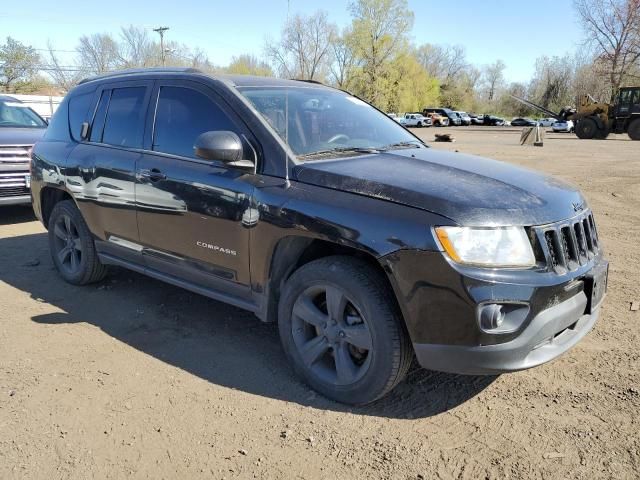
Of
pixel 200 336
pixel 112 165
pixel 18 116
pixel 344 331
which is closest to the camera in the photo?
pixel 344 331

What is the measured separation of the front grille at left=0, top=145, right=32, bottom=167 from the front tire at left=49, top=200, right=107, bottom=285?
3.09 metres

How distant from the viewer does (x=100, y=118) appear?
466 cm

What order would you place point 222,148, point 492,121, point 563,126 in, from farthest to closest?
1. point 492,121
2. point 563,126
3. point 222,148

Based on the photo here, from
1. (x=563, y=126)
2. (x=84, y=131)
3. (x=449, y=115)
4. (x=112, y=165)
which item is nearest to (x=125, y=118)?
(x=112, y=165)

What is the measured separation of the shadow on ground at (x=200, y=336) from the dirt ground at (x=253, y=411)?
0.01 m

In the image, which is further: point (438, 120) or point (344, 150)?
point (438, 120)

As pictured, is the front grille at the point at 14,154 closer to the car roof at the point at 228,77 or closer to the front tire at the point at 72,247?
the front tire at the point at 72,247

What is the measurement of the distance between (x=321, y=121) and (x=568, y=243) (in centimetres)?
179

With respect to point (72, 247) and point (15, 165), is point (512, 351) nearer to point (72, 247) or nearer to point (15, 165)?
point (72, 247)

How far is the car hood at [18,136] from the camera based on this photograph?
7.77m

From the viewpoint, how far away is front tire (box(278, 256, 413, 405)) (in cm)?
281

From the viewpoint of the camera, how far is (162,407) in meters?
3.08

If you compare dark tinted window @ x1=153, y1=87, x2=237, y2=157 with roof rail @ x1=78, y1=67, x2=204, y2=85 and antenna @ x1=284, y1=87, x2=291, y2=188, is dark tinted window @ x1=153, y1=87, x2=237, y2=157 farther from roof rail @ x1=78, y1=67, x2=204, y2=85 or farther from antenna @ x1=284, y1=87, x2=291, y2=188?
antenna @ x1=284, y1=87, x2=291, y2=188

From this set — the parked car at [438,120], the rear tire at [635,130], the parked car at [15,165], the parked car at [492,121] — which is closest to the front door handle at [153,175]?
the parked car at [15,165]
